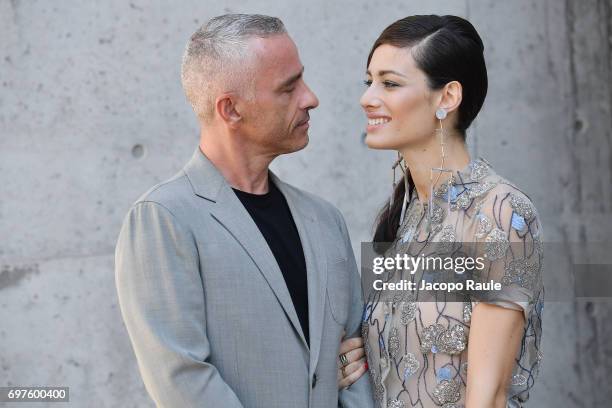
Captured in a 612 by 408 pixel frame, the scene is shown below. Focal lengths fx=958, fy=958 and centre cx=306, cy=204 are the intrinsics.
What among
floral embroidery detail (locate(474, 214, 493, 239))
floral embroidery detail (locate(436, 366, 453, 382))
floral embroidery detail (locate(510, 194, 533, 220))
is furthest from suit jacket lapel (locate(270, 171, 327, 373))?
floral embroidery detail (locate(510, 194, 533, 220))

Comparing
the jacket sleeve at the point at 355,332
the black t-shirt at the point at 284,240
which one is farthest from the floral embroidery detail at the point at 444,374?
the black t-shirt at the point at 284,240

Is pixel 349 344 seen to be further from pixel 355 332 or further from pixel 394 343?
pixel 394 343

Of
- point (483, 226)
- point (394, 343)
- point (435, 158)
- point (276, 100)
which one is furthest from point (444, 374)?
point (276, 100)

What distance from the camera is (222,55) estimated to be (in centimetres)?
255

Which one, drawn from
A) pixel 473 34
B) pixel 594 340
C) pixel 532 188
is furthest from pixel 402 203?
pixel 594 340

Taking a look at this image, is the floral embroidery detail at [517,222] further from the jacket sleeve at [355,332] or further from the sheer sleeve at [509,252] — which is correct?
the jacket sleeve at [355,332]

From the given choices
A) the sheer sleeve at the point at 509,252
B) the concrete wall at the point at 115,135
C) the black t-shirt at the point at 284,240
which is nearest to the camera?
the sheer sleeve at the point at 509,252

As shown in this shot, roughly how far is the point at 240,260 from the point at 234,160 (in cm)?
32

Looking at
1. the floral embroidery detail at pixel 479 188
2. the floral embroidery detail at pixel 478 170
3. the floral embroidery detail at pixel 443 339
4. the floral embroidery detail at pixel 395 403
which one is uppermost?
the floral embroidery detail at pixel 478 170

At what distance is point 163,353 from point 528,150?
2339mm

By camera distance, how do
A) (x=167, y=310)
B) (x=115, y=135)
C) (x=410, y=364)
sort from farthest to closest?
1. (x=115, y=135)
2. (x=410, y=364)
3. (x=167, y=310)

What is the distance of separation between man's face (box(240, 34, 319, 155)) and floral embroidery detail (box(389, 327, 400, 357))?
1.91 ft

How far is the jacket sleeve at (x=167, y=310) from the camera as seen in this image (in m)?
2.26

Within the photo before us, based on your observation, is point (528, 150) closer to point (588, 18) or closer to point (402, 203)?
point (588, 18)
